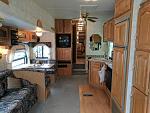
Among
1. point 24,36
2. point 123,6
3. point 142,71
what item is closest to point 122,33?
point 123,6

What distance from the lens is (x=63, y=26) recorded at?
7.30 meters

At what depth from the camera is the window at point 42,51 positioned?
7.01 metres

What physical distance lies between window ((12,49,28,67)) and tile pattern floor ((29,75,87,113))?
59.7 inches

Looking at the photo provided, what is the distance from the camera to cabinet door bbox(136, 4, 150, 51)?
64.8 inches

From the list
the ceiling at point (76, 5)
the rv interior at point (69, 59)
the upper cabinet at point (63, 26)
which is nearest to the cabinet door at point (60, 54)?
the rv interior at point (69, 59)

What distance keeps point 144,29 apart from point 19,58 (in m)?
4.91

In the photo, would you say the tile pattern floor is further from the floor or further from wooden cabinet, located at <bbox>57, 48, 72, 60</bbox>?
wooden cabinet, located at <bbox>57, 48, 72, 60</bbox>

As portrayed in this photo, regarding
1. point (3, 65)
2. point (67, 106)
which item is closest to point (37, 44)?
point (3, 65)

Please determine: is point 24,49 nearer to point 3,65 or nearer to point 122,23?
point 3,65

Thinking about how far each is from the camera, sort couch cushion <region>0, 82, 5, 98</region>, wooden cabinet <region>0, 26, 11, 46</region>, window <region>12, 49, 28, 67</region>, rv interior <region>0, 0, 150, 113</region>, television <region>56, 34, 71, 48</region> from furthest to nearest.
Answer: television <region>56, 34, 71, 48</region>, window <region>12, 49, 28, 67</region>, wooden cabinet <region>0, 26, 11, 46</region>, couch cushion <region>0, 82, 5, 98</region>, rv interior <region>0, 0, 150, 113</region>

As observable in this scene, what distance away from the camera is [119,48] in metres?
2.48

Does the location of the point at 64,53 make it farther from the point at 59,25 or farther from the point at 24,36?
the point at 24,36

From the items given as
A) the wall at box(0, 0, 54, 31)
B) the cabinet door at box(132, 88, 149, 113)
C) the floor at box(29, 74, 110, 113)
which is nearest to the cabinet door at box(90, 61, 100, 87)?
the floor at box(29, 74, 110, 113)

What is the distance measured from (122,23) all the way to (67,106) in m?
2.61
